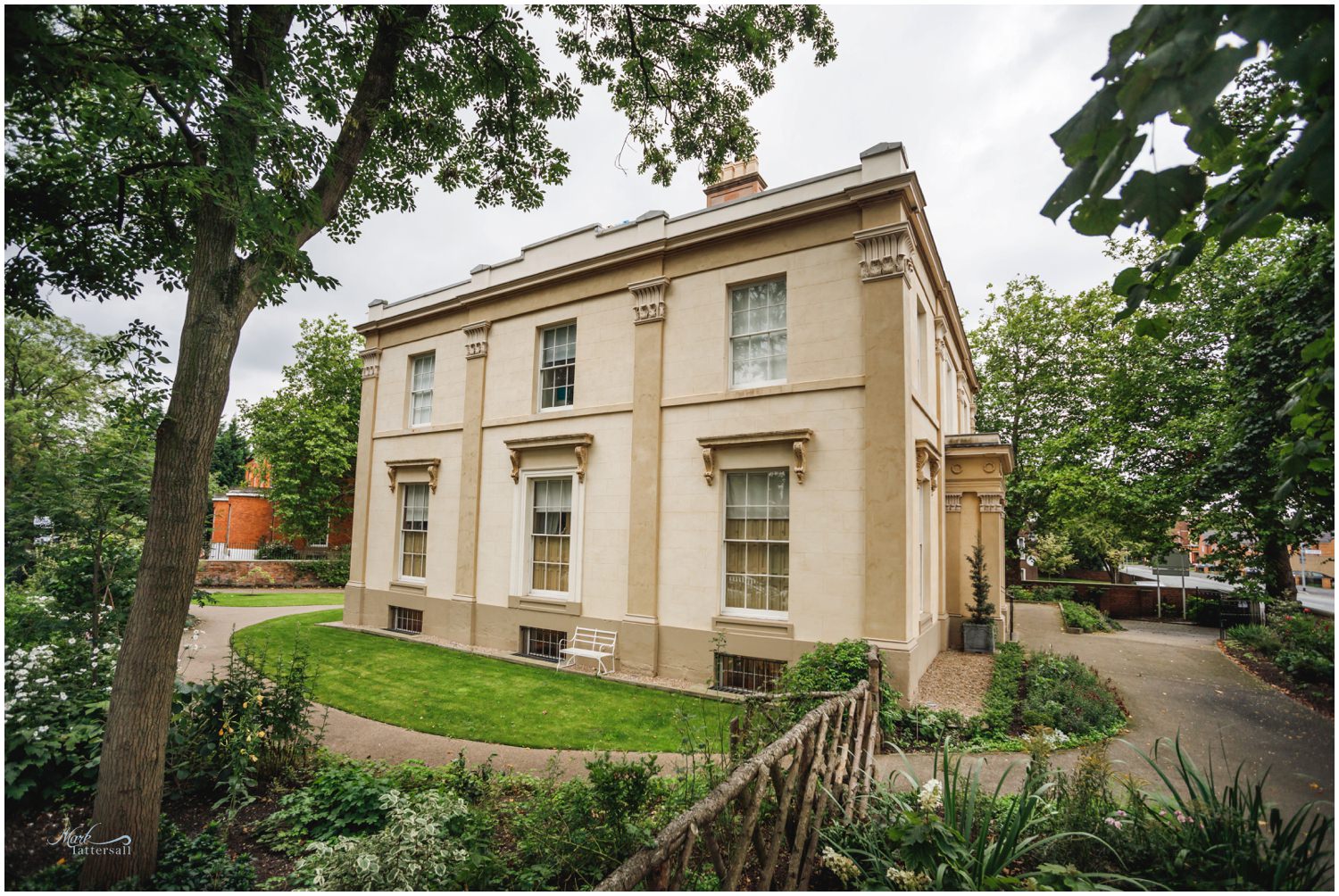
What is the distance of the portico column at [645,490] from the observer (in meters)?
10.4

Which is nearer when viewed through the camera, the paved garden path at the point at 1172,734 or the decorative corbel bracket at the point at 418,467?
the paved garden path at the point at 1172,734

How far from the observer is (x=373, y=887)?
347cm

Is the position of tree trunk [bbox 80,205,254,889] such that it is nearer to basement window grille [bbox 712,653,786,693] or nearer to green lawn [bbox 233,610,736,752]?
green lawn [bbox 233,610,736,752]

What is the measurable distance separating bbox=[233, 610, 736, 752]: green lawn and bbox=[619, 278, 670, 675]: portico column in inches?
34.0

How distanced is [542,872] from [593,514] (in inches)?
312

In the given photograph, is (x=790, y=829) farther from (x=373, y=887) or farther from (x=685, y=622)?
(x=685, y=622)

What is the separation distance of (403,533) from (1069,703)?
1399 cm

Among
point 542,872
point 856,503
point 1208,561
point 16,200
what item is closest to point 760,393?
point 856,503

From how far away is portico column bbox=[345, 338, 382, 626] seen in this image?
15.1 metres

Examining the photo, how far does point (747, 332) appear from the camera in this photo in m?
10.4

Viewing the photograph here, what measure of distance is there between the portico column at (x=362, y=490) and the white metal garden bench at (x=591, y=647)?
6857 mm

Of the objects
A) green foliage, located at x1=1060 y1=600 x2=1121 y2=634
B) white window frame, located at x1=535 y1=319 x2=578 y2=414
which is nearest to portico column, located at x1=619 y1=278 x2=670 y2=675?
white window frame, located at x1=535 y1=319 x2=578 y2=414

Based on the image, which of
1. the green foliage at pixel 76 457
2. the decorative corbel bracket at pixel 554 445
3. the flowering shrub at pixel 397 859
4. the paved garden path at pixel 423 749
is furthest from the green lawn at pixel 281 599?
the flowering shrub at pixel 397 859

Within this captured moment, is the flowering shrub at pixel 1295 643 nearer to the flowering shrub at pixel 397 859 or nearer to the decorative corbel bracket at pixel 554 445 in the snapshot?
the flowering shrub at pixel 397 859
